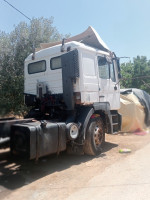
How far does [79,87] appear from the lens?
5.23m

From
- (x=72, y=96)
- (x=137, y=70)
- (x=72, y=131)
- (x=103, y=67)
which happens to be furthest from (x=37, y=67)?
(x=137, y=70)

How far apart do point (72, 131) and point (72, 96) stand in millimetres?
876

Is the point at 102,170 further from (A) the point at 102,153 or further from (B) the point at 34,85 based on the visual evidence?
A: (B) the point at 34,85

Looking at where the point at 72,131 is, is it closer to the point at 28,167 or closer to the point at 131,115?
the point at 28,167

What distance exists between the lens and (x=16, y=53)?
11.8m

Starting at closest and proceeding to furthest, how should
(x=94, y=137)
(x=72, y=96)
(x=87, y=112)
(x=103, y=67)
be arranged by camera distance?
(x=72, y=96) < (x=87, y=112) < (x=94, y=137) < (x=103, y=67)

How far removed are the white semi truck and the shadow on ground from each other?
1.22 ft

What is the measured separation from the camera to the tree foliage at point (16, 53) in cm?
1079

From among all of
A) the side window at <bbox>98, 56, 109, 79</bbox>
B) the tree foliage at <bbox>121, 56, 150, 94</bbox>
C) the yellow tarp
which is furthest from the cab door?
the tree foliage at <bbox>121, 56, 150, 94</bbox>

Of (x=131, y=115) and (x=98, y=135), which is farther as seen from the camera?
(x=131, y=115)

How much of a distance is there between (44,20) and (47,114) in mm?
8962

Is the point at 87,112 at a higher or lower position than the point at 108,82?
lower

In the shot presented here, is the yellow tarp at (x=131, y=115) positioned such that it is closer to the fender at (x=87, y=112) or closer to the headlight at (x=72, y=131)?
the fender at (x=87, y=112)

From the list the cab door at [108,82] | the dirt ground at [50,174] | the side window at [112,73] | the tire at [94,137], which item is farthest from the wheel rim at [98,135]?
the side window at [112,73]
